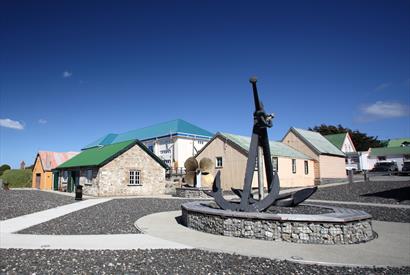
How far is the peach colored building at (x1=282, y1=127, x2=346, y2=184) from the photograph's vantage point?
33.7 meters

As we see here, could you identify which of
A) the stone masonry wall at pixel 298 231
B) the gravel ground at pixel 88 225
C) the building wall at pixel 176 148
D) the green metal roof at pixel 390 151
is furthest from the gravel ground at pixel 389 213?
the green metal roof at pixel 390 151

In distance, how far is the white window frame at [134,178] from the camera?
2524 centimetres

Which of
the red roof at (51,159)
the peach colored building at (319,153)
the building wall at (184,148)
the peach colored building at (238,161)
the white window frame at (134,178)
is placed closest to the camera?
the white window frame at (134,178)

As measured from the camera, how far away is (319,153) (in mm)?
33469

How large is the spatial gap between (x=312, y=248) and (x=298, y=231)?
2.33ft

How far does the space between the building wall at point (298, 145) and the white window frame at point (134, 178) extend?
60.6 feet

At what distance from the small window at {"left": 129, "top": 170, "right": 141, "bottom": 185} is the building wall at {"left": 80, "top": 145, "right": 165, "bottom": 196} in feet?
0.79

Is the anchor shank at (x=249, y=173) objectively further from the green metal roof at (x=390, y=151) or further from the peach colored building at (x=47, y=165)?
the green metal roof at (x=390, y=151)

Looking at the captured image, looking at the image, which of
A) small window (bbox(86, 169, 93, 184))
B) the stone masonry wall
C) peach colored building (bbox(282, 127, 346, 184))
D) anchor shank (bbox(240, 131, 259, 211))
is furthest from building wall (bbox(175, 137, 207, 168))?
the stone masonry wall

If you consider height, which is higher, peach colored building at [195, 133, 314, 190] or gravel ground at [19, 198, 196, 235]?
peach colored building at [195, 133, 314, 190]

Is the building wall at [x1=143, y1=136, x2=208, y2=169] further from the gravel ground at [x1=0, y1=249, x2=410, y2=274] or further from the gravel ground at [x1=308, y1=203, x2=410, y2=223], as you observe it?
the gravel ground at [x1=0, y1=249, x2=410, y2=274]

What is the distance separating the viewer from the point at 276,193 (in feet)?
29.4

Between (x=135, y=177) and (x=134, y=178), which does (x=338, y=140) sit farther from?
(x=134, y=178)

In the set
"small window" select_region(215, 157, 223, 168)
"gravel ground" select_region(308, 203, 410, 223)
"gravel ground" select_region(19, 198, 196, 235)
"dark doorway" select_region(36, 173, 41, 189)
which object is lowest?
"gravel ground" select_region(308, 203, 410, 223)
